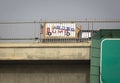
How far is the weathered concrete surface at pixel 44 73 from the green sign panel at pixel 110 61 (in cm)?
104

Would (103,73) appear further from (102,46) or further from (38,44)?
(38,44)

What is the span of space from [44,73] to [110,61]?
2054 mm

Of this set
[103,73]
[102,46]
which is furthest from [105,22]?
[103,73]

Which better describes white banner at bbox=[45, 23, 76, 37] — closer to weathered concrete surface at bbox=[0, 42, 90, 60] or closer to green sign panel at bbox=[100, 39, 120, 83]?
weathered concrete surface at bbox=[0, 42, 90, 60]

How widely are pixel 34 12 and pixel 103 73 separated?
2.86 metres

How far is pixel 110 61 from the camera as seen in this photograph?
6.49 m

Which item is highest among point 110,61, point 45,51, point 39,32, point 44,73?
point 39,32

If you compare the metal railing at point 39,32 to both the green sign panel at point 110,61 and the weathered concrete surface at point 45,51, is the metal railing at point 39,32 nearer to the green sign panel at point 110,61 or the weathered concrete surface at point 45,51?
the weathered concrete surface at point 45,51

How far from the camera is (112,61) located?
649 centimetres

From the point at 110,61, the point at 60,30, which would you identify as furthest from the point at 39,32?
the point at 110,61

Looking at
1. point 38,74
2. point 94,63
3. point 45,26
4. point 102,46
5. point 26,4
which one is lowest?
point 38,74

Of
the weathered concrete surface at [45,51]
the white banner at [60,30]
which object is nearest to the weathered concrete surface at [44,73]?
the weathered concrete surface at [45,51]

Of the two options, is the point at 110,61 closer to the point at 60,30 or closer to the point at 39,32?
the point at 60,30

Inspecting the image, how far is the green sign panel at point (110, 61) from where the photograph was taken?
21.2 feet
